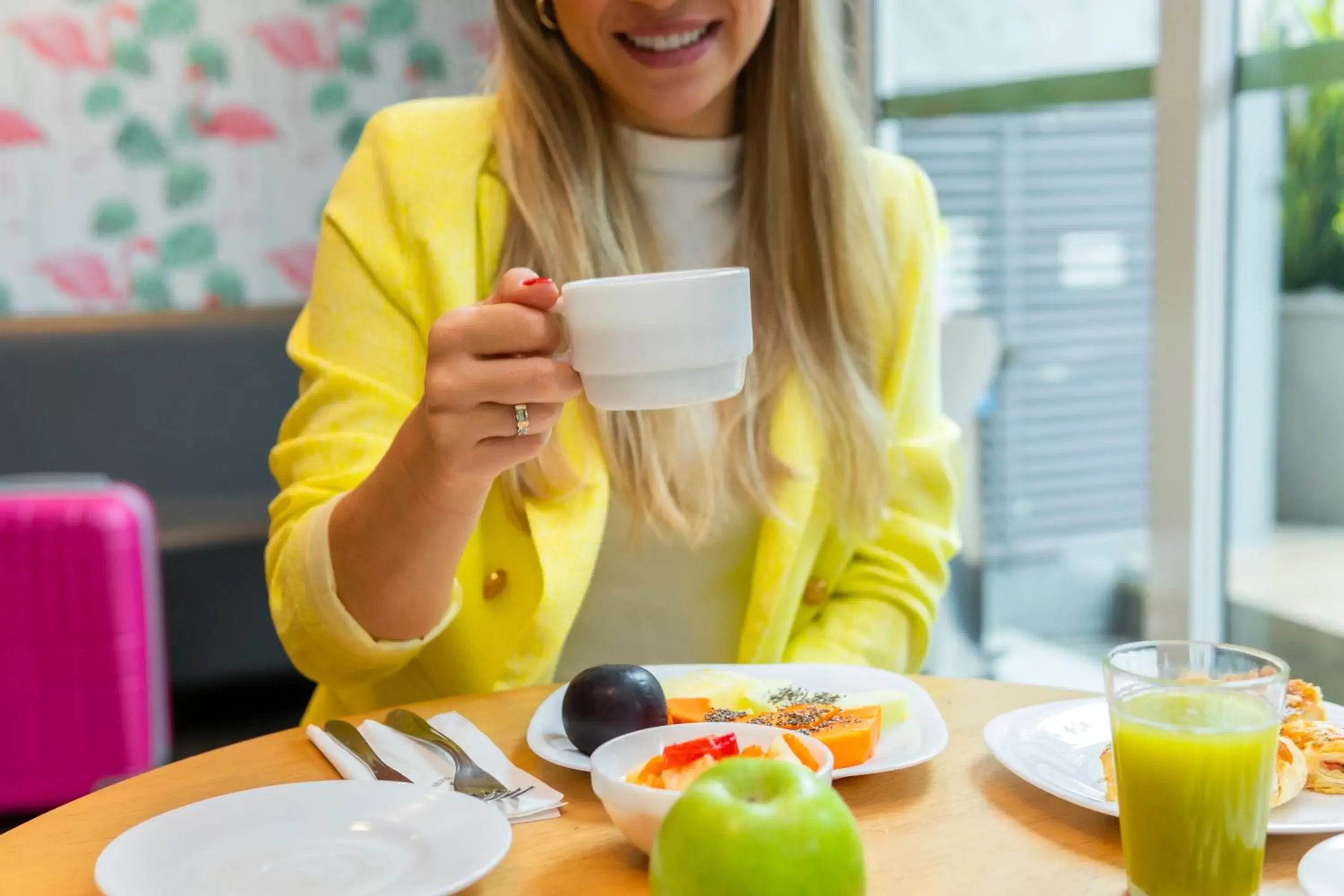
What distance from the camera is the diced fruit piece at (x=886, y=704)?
102cm

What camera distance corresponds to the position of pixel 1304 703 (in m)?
1.00

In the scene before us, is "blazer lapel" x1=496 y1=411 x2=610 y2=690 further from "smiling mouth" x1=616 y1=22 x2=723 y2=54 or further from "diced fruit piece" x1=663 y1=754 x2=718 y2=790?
"diced fruit piece" x1=663 y1=754 x2=718 y2=790

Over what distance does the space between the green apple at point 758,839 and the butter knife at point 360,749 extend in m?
0.34

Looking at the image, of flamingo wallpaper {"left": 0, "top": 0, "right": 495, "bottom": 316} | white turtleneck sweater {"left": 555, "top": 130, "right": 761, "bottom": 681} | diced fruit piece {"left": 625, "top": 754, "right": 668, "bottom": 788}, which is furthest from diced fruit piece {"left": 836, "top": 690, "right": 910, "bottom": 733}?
flamingo wallpaper {"left": 0, "top": 0, "right": 495, "bottom": 316}

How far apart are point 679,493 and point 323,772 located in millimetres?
537

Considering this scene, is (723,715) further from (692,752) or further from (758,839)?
(758,839)

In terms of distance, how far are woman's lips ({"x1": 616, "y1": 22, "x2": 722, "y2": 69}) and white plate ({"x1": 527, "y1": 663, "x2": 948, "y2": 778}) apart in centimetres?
61

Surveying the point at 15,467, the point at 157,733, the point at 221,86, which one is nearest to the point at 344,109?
the point at 221,86

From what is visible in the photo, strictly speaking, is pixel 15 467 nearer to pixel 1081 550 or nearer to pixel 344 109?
pixel 344 109

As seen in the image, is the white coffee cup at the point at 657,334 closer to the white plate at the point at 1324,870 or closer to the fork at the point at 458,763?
the fork at the point at 458,763

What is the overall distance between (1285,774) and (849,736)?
0.93 ft

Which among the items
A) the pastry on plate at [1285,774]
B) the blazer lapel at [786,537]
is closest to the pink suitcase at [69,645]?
the blazer lapel at [786,537]

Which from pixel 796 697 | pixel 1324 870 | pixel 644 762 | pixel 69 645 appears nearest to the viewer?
pixel 1324 870

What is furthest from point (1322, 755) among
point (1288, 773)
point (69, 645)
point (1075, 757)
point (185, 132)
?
point (185, 132)
